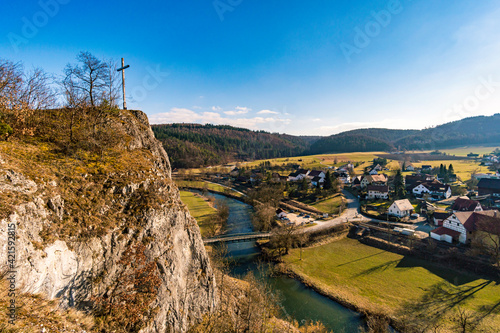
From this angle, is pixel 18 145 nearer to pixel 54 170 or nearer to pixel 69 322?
pixel 54 170

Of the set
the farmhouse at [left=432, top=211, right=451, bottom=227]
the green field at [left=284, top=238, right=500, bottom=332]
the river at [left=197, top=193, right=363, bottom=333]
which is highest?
the farmhouse at [left=432, top=211, right=451, bottom=227]

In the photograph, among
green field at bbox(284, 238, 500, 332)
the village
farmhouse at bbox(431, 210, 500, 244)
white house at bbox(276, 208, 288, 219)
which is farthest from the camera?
white house at bbox(276, 208, 288, 219)

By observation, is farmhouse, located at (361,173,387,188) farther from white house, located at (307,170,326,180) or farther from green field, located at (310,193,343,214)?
white house, located at (307,170,326,180)

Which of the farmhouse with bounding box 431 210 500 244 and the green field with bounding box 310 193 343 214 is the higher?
the farmhouse with bounding box 431 210 500 244

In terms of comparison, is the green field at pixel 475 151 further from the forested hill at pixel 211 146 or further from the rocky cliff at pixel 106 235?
the rocky cliff at pixel 106 235

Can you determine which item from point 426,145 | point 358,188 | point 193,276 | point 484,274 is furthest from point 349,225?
point 426,145

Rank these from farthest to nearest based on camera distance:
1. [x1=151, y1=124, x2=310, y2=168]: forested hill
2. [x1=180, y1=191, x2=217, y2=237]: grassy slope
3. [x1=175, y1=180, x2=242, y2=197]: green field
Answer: [x1=151, y1=124, x2=310, y2=168]: forested hill
[x1=175, y1=180, x2=242, y2=197]: green field
[x1=180, y1=191, x2=217, y2=237]: grassy slope

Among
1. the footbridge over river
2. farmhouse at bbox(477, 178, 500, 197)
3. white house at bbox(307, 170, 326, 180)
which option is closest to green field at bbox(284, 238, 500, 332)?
the footbridge over river
